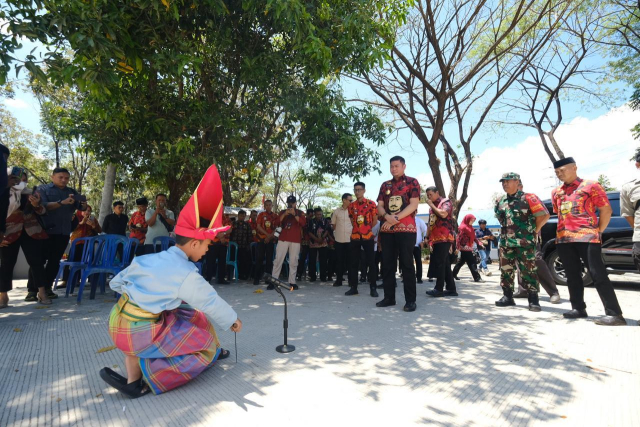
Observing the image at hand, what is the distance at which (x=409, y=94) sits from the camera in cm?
1192

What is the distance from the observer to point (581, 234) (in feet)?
13.4

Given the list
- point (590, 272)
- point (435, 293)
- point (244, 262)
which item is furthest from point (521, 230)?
point (244, 262)

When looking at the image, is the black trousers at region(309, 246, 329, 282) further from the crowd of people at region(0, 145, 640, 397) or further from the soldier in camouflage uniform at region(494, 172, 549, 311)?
the soldier in camouflage uniform at region(494, 172, 549, 311)

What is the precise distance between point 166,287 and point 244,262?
6.42m

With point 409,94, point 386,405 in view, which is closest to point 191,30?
point 386,405

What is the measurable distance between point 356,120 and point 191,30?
Answer: 4456 millimetres

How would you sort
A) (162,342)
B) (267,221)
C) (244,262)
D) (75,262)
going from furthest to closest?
(244,262), (267,221), (75,262), (162,342)

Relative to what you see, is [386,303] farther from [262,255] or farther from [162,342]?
[262,255]

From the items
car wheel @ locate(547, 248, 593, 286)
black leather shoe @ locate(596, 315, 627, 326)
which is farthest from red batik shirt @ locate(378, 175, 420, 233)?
car wheel @ locate(547, 248, 593, 286)

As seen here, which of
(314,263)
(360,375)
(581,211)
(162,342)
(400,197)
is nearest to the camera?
(162,342)

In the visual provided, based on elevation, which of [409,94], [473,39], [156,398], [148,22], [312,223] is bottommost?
[156,398]

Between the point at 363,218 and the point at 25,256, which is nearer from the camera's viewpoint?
the point at 25,256

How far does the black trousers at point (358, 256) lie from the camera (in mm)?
6088

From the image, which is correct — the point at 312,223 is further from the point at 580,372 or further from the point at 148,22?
the point at 580,372
